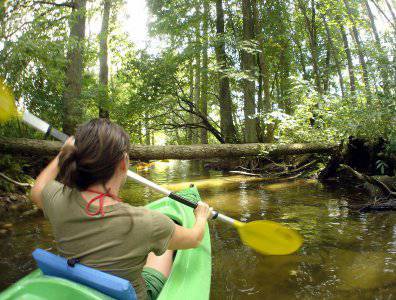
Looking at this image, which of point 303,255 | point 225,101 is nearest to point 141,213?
point 303,255

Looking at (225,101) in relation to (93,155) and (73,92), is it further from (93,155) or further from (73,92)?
(93,155)

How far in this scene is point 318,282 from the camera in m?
2.57

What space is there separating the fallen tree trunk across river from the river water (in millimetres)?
1166

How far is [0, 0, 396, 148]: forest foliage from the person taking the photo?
206 inches

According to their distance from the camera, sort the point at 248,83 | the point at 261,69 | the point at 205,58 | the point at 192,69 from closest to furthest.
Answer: the point at 248,83
the point at 261,69
the point at 192,69
the point at 205,58

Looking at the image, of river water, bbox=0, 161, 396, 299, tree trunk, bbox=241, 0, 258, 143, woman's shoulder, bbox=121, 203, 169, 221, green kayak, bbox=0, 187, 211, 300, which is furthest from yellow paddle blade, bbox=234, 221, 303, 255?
tree trunk, bbox=241, 0, 258, 143

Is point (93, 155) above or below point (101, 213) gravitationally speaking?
above

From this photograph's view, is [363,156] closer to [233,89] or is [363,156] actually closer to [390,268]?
[390,268]

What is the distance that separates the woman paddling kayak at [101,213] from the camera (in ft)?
4.27

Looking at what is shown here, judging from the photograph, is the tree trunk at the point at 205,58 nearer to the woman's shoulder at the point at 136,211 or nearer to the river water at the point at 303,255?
the river water at the point at 303,255

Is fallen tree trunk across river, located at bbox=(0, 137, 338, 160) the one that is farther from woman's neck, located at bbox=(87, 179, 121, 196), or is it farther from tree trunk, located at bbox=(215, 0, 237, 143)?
woman's neck, located at bbox=(87, 179, 121, 196)

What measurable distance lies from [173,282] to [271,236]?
1.27 meters

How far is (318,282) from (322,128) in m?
5.74

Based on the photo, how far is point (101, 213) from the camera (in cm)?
129
